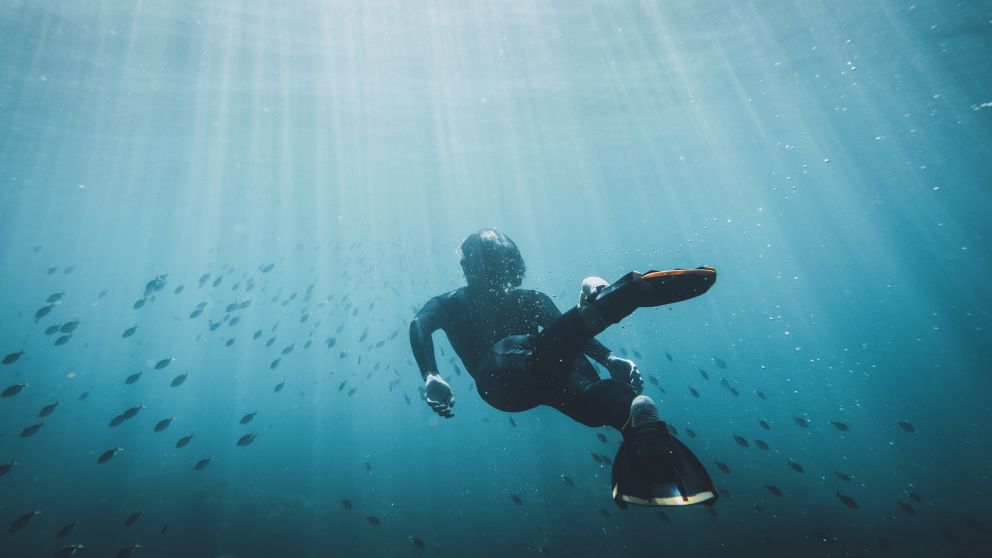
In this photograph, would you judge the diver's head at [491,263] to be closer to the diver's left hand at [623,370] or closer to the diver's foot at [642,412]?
the diver's left hand at [623,370]

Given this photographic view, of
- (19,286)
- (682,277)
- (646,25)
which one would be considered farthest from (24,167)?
(19,286)

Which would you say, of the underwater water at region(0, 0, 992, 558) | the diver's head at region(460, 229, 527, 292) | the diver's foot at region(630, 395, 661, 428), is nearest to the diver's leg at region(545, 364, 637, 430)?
the diver's foot at region(630, 395, 661, 428)

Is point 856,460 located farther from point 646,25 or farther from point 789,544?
point 646,25

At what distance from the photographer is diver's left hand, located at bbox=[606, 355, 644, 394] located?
3406 millimetres

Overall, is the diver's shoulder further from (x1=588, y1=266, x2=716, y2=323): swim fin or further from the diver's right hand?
(x1=588, y1=266, x2=716, y2=323): swim fin

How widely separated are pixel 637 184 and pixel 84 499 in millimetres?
43150

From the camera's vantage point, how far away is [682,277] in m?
1.83

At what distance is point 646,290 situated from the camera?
1.82 m

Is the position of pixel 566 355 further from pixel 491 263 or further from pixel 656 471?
pixel 491 263

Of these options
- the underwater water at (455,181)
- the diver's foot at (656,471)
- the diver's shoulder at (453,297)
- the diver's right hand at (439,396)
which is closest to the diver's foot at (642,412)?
the diver's foot at (656,471)

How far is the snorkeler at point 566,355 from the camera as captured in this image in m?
1.78

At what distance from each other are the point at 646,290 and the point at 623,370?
1.90m

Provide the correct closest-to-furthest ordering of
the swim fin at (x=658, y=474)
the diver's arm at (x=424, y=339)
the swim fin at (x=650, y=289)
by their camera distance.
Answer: the swim fin at (x=658, y=474) < the swim fin at (x=650, y=289) < the diver's arm at (x=424, y=339)

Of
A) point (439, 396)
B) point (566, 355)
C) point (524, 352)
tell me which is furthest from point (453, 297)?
point (566, 355)
